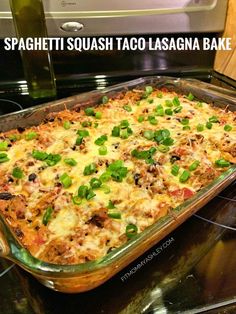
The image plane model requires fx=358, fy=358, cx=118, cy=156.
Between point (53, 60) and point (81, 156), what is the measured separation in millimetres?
868

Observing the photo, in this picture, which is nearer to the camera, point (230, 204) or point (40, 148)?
point (230, 204)

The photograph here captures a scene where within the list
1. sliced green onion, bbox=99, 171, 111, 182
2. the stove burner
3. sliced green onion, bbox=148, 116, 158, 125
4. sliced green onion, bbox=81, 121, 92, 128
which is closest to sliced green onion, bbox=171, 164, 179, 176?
sliced green onion, bbox=99, 171, 111, 182

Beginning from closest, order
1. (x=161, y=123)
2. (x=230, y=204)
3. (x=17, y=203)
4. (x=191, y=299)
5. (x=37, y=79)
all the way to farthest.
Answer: (x=191, y=299), (x=17, y=203), (x=230, y=204), (x=161, y=123), (x=37, y=79)

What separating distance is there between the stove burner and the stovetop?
89 cm

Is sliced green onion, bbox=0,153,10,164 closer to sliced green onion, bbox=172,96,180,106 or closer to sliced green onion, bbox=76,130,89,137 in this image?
sliced green onion, bbox=76,130,89,137

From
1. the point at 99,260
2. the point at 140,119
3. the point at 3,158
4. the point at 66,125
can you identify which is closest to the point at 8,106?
the point at 66,125

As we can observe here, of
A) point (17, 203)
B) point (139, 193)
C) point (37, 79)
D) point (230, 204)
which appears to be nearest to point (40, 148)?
point (17, 203)

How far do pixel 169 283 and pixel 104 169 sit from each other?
0.44 meters

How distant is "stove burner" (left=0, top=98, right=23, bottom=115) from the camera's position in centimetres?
168

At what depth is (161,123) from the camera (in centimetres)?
150

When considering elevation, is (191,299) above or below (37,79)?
below

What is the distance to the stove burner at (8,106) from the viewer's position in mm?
1681

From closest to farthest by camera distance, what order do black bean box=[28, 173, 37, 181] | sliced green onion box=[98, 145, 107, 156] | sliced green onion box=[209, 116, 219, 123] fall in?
black bean box=[28, 173, 37, 181], sliced green onion box=[98, 145, 107, 156], sliced green onion box=[209, 116, 219, 123]

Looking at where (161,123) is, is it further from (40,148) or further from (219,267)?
(219,267)
